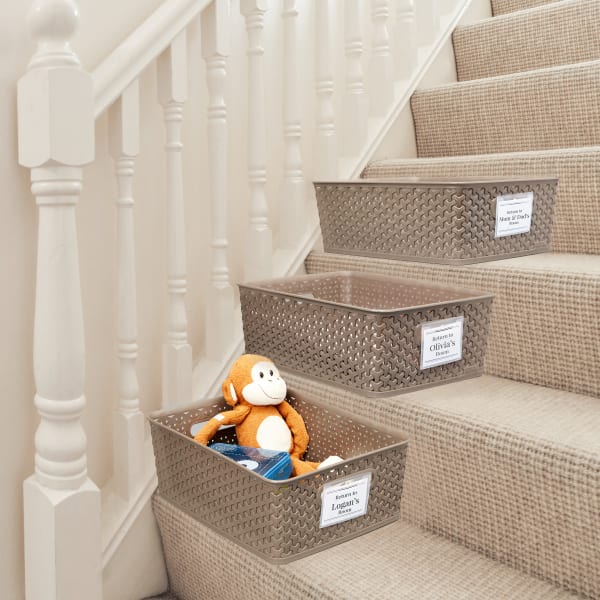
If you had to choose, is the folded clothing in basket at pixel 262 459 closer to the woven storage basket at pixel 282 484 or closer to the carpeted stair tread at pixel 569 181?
the woven storage basket at pixel 282 484

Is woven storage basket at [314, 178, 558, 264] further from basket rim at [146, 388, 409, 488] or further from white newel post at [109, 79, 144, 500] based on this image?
white newel post at [109, 79, 144, 500]

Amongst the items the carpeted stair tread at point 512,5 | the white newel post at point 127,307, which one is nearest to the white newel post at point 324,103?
the white newel post at point 127,307

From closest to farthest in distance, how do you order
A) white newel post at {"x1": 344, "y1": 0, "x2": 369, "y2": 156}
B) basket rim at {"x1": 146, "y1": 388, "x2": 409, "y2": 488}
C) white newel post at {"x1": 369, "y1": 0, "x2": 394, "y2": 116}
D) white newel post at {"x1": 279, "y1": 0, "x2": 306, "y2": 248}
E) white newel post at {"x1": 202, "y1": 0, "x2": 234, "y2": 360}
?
basket rim at {"x1": 146, "y1": 388, "x2": 409, "y2": 488}, white newel post at {"x1": 202, "y1": 0, "x2": 234, "y2": 360}, white newel post at {"x1": 279, "y1": 0, "x2": 306, "y2": 248}, white newel post at {"x1": 344, "y1": 0, "x2": 369, "y2": 156}, white newel post at {"x1": 369, "y1": 0, "x2": 394, "y2": 116}

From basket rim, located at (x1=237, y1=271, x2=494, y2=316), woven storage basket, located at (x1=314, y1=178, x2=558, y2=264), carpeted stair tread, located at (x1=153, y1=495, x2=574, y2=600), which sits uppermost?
woven storage basket, located at (x1=314, y1=178, x2=558, y2=264)

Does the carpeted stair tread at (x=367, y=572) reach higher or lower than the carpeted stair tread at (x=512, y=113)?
lower

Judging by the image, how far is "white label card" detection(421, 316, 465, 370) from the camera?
111 centimetres

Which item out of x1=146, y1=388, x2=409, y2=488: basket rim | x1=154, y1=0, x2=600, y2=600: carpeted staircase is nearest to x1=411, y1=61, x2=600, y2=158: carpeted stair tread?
x1=154, y1=0, x2=600, y2=600: carpeted staircase

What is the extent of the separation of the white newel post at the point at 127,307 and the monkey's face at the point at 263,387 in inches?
8.2

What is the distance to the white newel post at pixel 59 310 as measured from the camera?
98 cm

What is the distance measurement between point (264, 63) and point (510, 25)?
2.34ft

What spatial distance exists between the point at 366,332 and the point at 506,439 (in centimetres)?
24

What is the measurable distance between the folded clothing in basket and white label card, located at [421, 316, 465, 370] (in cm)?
25

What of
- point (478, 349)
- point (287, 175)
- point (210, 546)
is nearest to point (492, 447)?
point (478, 349)

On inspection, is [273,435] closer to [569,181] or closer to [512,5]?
[569,181]
